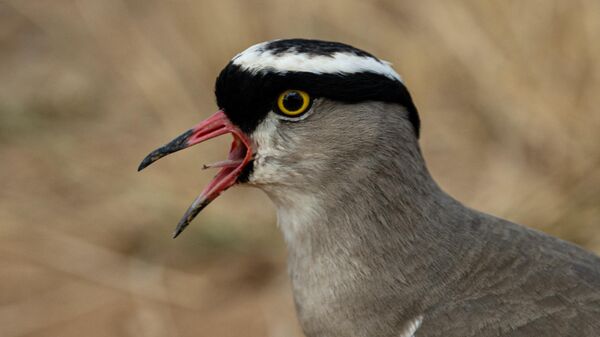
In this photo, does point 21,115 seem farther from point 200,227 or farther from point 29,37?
point 200,227

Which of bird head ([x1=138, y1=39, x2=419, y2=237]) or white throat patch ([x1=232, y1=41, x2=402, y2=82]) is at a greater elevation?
white throat patch ([x1=232, y1=41, x2=402, y2=82])

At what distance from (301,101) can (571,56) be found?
2705 millimetres

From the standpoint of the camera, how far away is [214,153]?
17.4 ft

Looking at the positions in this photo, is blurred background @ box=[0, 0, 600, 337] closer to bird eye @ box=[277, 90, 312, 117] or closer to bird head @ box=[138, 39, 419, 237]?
bird head @ box=[138, 39, 419, 237]

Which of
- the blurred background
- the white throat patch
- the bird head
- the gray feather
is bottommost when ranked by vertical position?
the blurred background

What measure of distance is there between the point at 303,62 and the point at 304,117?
0.61ft

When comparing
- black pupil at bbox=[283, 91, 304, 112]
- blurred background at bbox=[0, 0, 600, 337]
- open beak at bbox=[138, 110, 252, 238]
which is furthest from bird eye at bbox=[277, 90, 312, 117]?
blurred background at bbox=[0, 0, 600, 337]

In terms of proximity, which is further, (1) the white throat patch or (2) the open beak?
(2) the open beak

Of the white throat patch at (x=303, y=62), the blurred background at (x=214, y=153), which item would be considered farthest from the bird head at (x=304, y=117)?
the blurred background at (x=214, y=153)

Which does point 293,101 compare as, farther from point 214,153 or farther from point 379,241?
point 214,153

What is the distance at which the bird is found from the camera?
2.69 m

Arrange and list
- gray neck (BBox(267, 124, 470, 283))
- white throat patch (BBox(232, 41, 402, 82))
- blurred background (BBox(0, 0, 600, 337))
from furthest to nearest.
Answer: blurred background (BBox(0, 0, 600, 337)) → gray neck (BBox(267, 124, 470, 283)) → white throat patch (BBox(232, 41, 402, 82))

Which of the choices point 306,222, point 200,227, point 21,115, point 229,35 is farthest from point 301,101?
point 21,115

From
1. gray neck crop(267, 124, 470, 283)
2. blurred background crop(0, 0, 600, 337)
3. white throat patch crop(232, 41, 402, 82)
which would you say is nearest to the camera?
white throat patch crop(232, 41, 402, 82)
